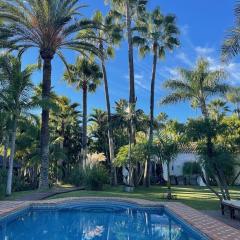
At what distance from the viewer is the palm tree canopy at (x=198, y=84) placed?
18.2m

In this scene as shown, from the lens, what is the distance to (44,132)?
73.0 ft

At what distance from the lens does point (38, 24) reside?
2144cm

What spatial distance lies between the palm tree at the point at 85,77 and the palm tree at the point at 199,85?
1324 cm

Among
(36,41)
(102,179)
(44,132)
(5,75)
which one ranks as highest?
(36,41)

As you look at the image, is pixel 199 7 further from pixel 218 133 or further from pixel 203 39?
pixel 218 133

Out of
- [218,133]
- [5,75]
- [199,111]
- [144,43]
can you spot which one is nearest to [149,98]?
[144,43]

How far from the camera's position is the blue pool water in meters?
10.4

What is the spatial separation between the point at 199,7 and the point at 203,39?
4.26m

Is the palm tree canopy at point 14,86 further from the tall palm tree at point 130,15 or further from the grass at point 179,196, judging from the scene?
the tall palm tree at point 130,15

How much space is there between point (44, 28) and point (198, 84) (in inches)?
362

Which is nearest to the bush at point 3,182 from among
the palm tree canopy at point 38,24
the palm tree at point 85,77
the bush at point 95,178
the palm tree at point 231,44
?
the bush at point 95,178

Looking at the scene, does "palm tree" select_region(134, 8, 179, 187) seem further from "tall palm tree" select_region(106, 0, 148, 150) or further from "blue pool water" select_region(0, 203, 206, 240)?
"blue pool water" select_region(0, 203, 206, 240)

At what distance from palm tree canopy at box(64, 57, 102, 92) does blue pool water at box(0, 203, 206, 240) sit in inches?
705

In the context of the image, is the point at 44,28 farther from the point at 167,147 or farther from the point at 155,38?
the point at 155,38
